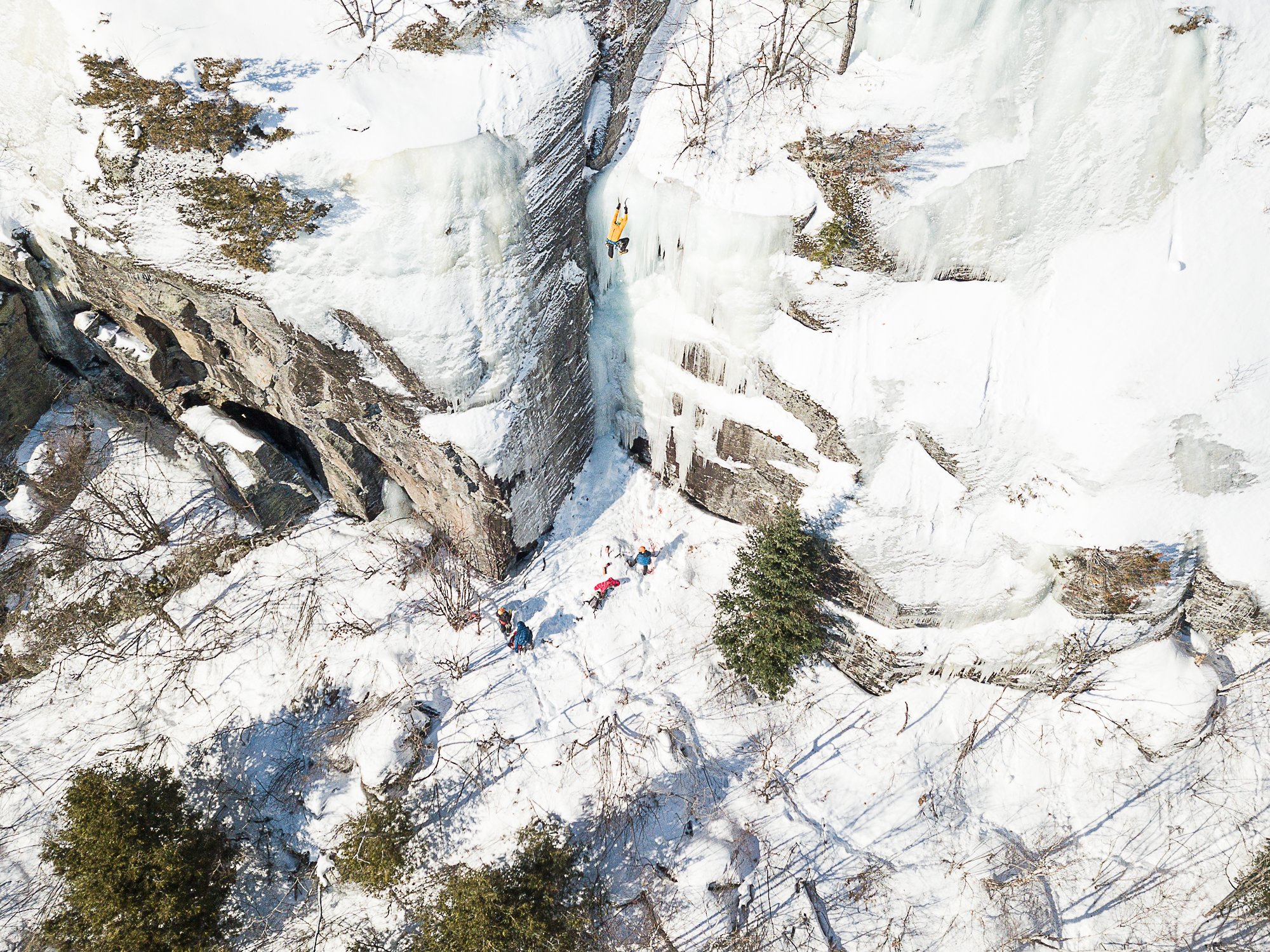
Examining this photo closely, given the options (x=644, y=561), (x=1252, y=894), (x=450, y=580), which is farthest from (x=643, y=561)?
(x=1252, y=894)

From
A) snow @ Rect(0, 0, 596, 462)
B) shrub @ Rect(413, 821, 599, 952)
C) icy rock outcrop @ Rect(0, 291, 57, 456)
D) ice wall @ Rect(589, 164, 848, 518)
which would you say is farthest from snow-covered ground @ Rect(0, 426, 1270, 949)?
snow @ Rect(0, 0, 596, 462)

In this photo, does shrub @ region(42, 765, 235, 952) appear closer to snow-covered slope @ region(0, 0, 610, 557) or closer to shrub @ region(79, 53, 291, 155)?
snow-covered slope @ region(0, 0, 610, 557)

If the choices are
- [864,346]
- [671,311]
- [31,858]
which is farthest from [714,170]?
[31,858]

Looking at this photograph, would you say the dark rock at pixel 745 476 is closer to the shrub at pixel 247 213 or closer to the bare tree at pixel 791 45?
the bare tree at pixel 791 45

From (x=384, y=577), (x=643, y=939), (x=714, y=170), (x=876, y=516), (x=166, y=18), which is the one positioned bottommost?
(x=643, y=939)

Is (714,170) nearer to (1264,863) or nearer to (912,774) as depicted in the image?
(912,774)

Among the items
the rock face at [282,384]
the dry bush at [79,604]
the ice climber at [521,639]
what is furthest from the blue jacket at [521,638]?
the dry bush at [79,604]
